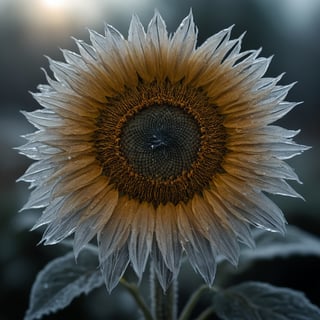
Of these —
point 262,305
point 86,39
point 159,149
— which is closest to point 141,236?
point 159,149

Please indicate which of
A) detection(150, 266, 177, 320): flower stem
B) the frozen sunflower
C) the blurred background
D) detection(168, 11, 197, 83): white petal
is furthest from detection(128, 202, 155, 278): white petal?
the blurred background

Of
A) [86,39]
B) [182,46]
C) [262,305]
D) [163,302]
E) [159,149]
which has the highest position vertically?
[86,39]

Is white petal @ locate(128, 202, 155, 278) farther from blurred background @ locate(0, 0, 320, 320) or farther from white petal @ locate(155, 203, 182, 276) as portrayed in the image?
blurred background @ locate(0, 0, 320, 320)

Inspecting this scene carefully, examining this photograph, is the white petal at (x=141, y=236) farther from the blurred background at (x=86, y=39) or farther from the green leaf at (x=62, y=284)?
the blurred background at (x=86, y=39)

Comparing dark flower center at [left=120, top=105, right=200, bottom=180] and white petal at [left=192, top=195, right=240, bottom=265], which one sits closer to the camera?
white petal at [left=192, top=195, right=240, bottom=265]

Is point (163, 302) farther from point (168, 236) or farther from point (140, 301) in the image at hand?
point (168, 236)

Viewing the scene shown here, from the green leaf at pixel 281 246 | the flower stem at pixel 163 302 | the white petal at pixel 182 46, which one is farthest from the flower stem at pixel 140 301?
the white petal at pixel 182 46
